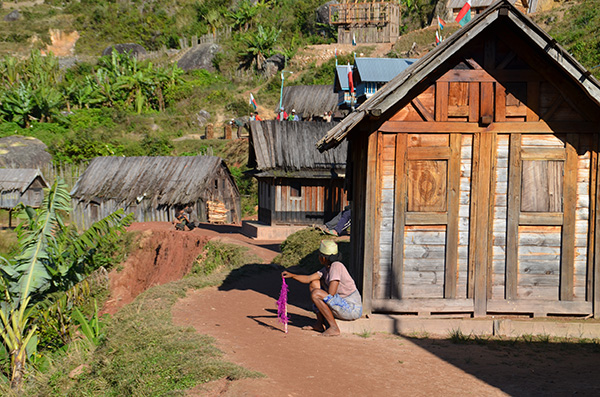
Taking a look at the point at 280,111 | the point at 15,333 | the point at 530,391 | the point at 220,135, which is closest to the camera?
the point at 530,391

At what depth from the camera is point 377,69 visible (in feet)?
98.2

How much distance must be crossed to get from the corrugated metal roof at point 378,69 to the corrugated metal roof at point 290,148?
4.70m

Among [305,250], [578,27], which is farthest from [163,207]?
[578,27]

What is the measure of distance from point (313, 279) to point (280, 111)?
34506mm

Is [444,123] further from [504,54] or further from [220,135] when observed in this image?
[220,135]

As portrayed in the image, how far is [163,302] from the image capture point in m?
11.7

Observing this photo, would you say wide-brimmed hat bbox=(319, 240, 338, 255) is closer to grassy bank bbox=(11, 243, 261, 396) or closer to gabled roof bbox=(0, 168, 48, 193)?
grassy bank bbox=(11, 243, 261, 396)

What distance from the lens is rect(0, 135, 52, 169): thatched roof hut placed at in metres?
38.3

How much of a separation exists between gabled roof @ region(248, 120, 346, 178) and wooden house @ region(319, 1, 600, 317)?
14.8 metres

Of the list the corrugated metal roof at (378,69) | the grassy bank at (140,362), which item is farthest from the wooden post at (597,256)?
the corrugated metal roof at (378,69)

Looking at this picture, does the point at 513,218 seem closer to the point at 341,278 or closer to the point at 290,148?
the point at 341,278

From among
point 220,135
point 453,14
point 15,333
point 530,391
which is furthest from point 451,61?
point 453,14

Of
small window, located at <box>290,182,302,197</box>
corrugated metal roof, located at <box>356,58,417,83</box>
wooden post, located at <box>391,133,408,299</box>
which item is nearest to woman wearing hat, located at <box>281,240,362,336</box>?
wooden post, located at <box>391,133,408,299</box>

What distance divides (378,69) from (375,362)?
23.8 m
